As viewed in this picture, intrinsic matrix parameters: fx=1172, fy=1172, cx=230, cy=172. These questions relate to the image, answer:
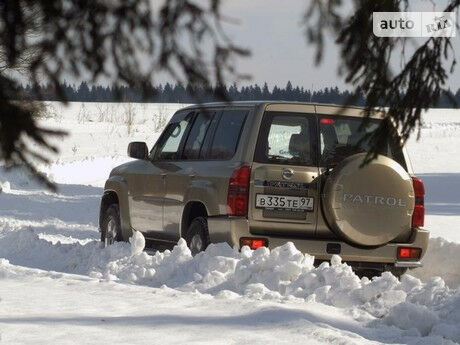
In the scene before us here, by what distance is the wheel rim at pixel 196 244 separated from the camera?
11015 mm

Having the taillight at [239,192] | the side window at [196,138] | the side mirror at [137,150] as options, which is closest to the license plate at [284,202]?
the taillight at [239,192]

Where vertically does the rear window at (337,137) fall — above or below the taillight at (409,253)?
above

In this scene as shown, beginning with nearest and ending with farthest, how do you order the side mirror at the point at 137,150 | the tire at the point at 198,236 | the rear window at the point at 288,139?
1. the rear window at the point at 288,139
2. the tire at the point at 198,236
3. the side mirror at the point at 137,150

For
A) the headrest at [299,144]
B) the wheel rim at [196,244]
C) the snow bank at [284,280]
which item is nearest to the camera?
the snow bank at [284,280]

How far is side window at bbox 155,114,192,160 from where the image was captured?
11.9 m

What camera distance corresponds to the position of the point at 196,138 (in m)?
11.6

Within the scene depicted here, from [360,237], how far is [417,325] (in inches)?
95.0

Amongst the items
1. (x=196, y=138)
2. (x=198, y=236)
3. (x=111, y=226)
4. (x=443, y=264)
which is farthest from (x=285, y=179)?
(x=111, y=226)

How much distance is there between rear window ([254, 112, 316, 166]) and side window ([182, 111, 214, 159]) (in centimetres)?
85

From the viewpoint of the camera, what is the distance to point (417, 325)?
26.9 feet

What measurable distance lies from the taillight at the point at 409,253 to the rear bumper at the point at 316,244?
4cm

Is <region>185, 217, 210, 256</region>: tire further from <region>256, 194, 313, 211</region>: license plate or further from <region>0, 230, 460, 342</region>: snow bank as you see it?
<region>256, 194, 313, 211</region>: license plate

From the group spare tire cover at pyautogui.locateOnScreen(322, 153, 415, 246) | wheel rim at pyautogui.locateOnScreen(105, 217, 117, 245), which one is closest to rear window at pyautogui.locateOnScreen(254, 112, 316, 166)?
spare tire cover at pyautogui.locateOnScreen(322, 153, 415, 246)

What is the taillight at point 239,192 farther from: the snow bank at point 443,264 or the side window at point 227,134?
the snow bank at point 443,264
